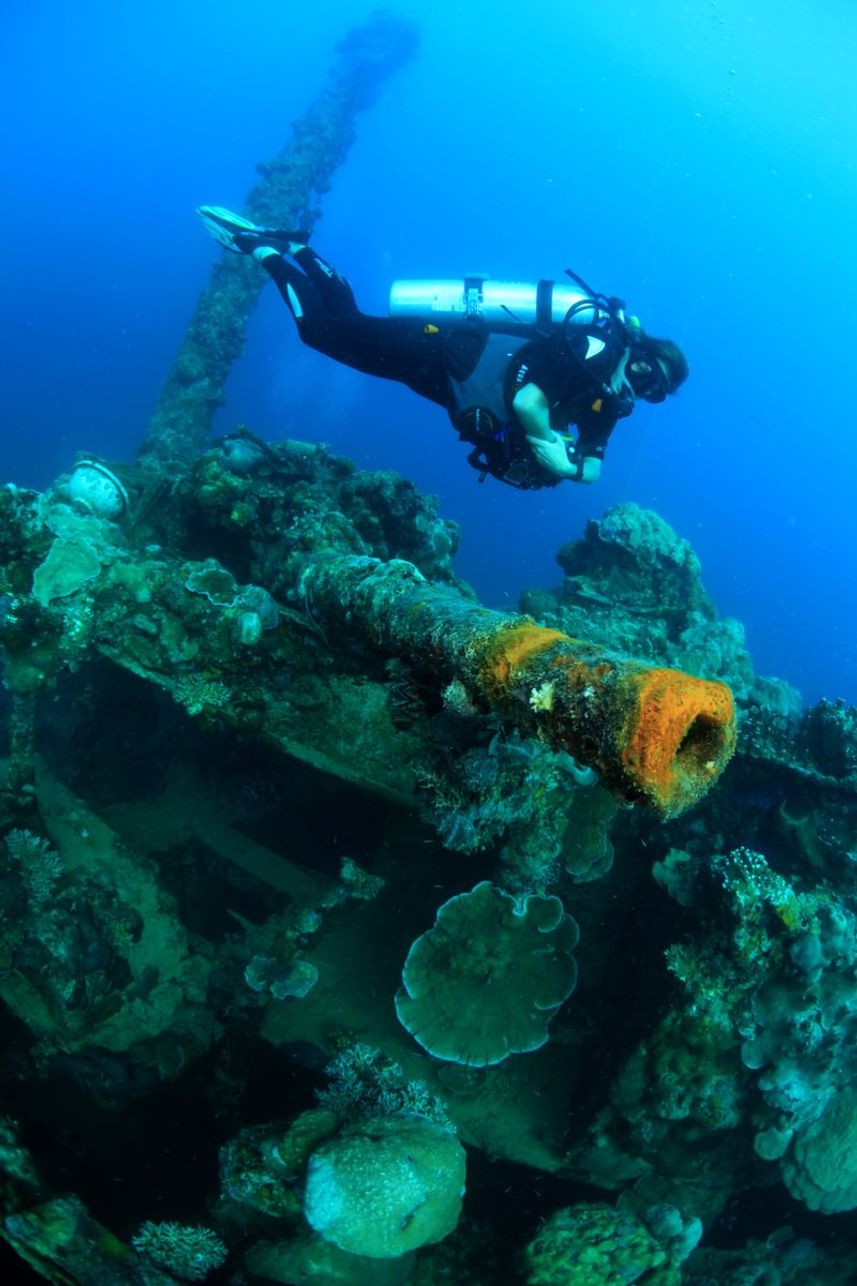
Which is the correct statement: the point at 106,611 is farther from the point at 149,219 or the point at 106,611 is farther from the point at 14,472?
the point at 149,219

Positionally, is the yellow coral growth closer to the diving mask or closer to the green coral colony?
the green coral colony

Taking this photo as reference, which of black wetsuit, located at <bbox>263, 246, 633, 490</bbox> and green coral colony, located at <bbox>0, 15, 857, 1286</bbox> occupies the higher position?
black wetsuit, located at <bbox>263, 246, 633, 490</bbox>

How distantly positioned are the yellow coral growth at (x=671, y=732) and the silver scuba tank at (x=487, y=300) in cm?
649

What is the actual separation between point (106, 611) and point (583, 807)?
4336 millimetres

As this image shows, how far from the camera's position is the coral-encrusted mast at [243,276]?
15094 mm

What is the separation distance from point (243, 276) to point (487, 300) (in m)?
12.3

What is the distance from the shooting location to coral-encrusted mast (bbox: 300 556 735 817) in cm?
179

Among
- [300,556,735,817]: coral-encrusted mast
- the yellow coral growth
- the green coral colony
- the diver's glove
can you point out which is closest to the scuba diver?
the diver's glove

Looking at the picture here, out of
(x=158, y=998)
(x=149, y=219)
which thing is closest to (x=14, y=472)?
(x=158, y=998)

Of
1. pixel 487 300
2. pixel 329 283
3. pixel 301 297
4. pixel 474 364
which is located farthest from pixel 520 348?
pixel 301 297

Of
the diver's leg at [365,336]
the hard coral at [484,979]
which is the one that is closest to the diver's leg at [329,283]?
the diver's leg at [365,336]

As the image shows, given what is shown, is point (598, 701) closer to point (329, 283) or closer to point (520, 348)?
point (520, 348)

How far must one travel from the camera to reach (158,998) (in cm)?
561

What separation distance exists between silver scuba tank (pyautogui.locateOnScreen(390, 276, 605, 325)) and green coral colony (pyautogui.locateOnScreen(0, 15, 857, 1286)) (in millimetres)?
2983
